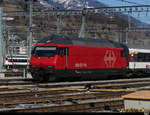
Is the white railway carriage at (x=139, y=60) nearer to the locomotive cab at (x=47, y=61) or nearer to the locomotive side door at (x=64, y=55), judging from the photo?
the locomotive side door at (x=64, y=55)

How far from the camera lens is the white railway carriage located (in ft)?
100

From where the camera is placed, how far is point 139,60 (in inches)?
1233

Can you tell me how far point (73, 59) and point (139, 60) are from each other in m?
10.6

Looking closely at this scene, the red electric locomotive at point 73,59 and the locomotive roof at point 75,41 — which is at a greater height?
the locomotive roof at point 75,41

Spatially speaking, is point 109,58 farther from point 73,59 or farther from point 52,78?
point 52,78

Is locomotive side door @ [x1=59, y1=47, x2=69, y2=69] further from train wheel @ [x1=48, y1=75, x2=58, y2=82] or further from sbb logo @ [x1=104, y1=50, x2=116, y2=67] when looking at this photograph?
sbb logo @ [x1=104, y1=50, x2=116, y2=67]

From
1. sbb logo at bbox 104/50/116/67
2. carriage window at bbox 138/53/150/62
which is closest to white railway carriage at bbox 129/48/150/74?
carriage window at bbox 138/53/150/62

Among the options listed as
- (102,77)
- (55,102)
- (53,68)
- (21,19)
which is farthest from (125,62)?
(21,19)

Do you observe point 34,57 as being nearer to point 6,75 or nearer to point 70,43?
point 70,43

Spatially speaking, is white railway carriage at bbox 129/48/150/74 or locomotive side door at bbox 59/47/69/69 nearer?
locomotive side door at bbox 59/47/69/69

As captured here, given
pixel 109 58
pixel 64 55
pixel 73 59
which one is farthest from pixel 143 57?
pixel 64 55

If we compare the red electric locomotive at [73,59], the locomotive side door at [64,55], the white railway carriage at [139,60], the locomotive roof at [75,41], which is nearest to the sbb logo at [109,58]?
the red electric locomotive at [73,59]

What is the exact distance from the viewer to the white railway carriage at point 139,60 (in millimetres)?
30538

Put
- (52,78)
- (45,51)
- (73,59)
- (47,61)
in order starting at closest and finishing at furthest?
(47,61), (52,78), (45,51), (73,59)
